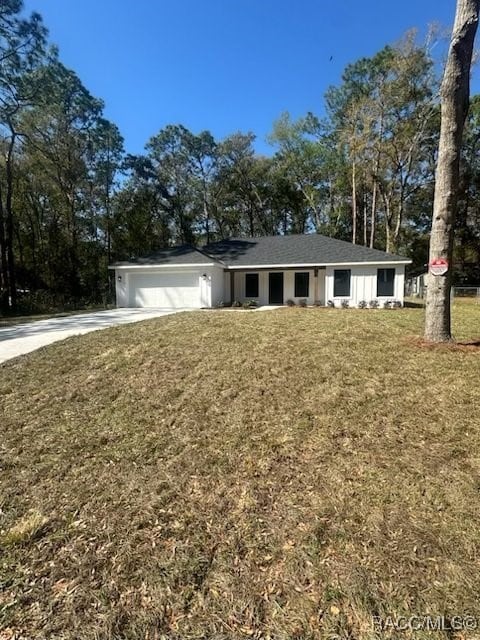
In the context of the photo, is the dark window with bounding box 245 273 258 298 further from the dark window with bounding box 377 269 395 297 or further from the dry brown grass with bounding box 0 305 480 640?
the dry brown grass with bounding box 0 305 480 640

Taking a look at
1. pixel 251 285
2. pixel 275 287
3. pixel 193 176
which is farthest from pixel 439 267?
pixel 193 176

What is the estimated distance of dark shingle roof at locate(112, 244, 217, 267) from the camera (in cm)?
1579

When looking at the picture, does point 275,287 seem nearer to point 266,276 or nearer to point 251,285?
point 266,276

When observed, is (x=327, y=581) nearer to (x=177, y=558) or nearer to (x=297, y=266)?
(x=177, y=558)

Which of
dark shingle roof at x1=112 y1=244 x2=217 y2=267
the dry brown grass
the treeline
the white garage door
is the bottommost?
the dry brown grass

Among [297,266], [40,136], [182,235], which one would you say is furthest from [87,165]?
[297,266]

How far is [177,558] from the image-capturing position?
2260 millimetres

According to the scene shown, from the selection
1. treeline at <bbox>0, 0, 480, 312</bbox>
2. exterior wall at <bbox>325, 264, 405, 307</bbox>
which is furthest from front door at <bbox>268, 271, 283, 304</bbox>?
treeline at <bbox>0, 0, 480, 312</bbox>

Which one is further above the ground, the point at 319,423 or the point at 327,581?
the point at 319,423

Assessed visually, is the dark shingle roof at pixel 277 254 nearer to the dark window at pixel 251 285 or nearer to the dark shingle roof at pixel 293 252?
the dark shingle roof at pixel 293 252

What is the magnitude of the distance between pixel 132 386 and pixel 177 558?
9.35ft

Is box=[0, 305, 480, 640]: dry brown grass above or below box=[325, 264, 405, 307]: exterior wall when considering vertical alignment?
below

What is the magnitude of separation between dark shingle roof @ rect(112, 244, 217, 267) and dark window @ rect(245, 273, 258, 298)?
240cm

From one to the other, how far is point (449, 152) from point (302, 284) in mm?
11332
